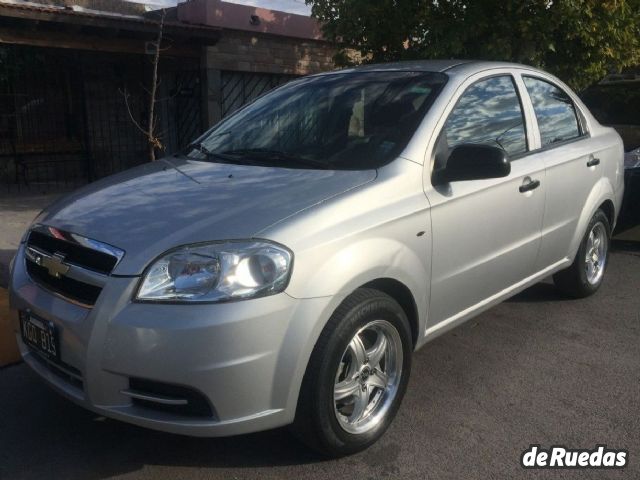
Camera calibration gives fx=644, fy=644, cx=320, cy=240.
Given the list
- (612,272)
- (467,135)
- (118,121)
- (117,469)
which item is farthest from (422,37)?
(117,469)

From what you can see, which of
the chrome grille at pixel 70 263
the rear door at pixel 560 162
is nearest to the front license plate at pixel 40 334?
the chrome grille at pixel 70 263

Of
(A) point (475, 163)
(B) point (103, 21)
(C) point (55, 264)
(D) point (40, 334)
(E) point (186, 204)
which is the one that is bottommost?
(D) point (40, 334)

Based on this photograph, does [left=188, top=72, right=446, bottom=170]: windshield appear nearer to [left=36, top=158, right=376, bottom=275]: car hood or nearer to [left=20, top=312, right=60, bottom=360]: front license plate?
[left=36, top=158, right=376, bottom=275]: car hood

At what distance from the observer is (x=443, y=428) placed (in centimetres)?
317

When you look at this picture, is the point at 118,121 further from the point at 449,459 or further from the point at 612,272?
the point at 449,459

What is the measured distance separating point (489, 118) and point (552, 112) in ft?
3.11

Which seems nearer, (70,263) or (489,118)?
(70,263)

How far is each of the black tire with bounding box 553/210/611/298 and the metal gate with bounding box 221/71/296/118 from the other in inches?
304

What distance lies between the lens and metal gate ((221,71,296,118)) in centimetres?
1162

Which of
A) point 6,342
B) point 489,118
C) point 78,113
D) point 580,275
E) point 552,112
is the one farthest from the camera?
point 78,113

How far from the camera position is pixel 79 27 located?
9219mm

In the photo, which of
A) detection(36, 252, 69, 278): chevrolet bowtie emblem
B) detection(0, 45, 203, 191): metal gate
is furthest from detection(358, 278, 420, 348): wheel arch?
detection(0, 45, 203, 191): metal gate

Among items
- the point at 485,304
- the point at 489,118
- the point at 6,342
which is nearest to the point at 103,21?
the point at 6,342

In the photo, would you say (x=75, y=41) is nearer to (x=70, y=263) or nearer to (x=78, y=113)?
(x=78, y=113)
